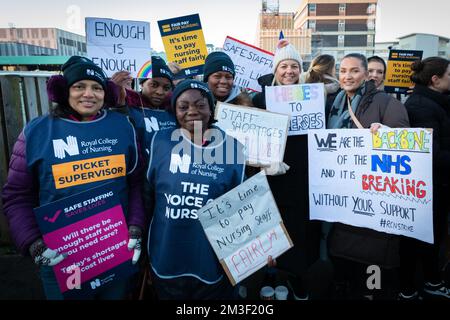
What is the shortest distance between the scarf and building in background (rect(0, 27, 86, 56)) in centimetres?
5474

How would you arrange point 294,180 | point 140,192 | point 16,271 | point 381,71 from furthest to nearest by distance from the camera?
point 381,71 < point 16,271 < point 294,180 < point 140,192

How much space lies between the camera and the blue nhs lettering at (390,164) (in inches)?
105

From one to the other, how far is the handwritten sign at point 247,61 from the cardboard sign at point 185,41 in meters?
0.87

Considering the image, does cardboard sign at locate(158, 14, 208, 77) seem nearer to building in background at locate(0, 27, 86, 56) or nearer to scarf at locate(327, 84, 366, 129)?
scarf at locate(327, 84, 366, 129)

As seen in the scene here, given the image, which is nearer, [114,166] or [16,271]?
[114,166]

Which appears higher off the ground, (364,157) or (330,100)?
(330,100)

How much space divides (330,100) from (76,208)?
2.73 m

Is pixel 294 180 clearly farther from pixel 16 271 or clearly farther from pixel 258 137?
pixel 16 271

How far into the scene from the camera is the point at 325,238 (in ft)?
10.6

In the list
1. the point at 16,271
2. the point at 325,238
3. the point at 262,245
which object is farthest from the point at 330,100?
the point at 16,271

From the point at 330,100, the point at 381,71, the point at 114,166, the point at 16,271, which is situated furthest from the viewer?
the point at 381,71

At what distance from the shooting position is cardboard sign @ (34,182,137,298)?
1.96 metres

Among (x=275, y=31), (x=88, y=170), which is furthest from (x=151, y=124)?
(x=275, y=31)
